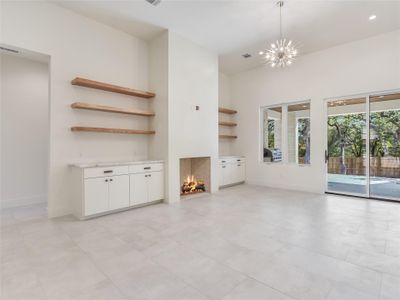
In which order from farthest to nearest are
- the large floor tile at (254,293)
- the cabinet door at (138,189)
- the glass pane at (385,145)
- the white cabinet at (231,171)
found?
the white cabinet at (231,171), the glass pane at (385,145), the cabinet door at (138,189), the large floor tile at (254,293)

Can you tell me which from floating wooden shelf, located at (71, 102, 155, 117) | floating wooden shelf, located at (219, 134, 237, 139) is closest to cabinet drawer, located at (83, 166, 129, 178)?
floating wooden shelf, located at (71, 102, 155, 117)

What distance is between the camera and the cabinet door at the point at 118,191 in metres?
3.96

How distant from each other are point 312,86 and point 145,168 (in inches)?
189

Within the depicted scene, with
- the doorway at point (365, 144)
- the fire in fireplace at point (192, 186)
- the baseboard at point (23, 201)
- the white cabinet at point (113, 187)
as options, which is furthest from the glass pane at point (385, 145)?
the baseboard at point (23, 201)

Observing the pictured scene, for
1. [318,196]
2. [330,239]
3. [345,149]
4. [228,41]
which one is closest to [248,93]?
[228,41]

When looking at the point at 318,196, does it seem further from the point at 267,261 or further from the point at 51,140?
the point at 51,140

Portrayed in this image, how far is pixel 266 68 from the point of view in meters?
6.64

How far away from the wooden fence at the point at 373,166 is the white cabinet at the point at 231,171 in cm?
246

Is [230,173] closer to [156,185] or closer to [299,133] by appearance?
[299,133]

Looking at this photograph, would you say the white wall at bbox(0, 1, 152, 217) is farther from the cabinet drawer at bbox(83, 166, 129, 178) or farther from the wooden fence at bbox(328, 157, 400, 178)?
the wooden fence at bbox(328, 157, 400, 178)

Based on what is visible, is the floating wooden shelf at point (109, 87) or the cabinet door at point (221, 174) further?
the cabinet door at point (221, 174)

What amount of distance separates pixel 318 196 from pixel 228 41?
14.4 ft

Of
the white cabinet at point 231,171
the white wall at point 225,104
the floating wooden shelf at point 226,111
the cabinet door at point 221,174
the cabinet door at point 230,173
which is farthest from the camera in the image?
the white wall at point 225,104

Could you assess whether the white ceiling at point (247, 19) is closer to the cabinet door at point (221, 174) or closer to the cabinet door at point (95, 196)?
the cabinet door at point (95, 196)
